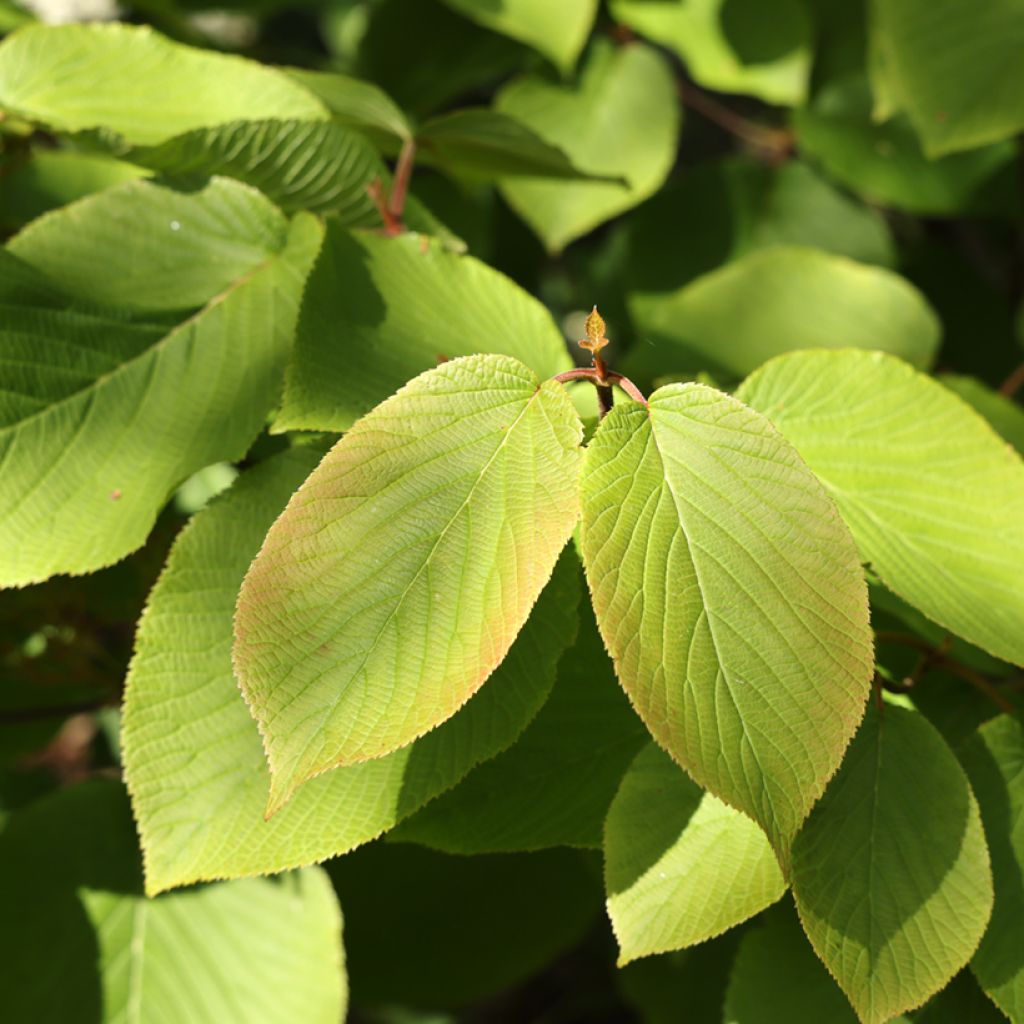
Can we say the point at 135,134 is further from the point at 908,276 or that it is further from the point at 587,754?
the point at 908,276

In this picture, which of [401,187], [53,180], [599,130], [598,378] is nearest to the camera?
[598,378]

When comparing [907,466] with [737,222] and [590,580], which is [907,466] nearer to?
[590,580]

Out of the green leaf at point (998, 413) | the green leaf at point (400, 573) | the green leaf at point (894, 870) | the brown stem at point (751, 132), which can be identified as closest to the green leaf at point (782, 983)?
the green leaf at point (894, 870)

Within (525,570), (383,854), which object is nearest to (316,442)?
(525,570)

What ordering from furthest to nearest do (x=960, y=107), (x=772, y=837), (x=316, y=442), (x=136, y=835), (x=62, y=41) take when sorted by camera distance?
(x=960, y=107) → (x=136, y=835) → (x=62, y=41) → (x=316, y=442) → (x=772, y=837)

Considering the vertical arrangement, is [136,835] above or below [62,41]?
below

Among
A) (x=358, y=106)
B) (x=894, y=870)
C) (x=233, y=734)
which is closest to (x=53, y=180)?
(x=358, y=106)
